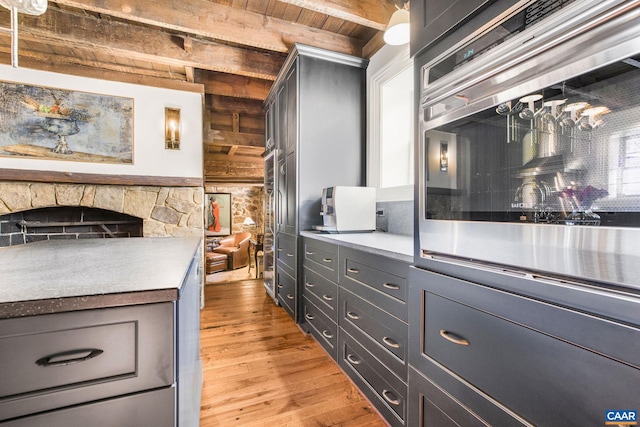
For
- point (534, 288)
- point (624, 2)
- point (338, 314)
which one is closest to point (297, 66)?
point (338, 314)

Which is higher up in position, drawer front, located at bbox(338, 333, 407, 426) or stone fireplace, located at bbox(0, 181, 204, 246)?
stone fireplace, located at bbox(0, 181, 204, 246)

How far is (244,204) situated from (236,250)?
2.75 meters

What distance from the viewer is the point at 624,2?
1.84 ft

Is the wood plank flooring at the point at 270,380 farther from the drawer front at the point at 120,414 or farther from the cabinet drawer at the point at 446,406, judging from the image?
the drawer front at the point at 120,414

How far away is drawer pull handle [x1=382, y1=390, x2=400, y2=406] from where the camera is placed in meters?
1.36

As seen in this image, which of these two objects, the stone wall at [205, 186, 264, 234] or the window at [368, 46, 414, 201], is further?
the stone wall at [205, 186, 264, 234]

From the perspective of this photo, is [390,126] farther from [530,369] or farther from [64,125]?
[64,125]

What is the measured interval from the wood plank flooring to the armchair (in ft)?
10.8

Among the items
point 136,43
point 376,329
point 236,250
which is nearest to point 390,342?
point 376,329

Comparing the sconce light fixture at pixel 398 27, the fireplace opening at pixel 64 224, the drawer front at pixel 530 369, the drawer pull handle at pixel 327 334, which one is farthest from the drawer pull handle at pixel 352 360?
the fireplace opening at pixel 64 224

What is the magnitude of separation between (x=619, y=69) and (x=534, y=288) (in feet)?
1.70

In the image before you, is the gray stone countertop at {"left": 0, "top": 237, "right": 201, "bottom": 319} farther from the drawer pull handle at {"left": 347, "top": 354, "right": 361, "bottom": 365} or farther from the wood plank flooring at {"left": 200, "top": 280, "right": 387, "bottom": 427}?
the drawer pull handle at {"left": 347, "top": 354, "right": 361, "bottom": 365}

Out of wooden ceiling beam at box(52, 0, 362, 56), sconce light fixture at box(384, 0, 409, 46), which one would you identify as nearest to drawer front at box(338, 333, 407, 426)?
sconce light fixture at box(384, 0, 409, 46)

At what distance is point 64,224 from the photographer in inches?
125
